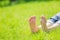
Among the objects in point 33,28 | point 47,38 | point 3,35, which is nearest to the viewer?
point 47,38

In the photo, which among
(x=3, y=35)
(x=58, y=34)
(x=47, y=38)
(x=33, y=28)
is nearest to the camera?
(x=47, y=38)

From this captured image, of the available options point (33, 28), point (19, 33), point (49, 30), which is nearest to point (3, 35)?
point (19, 33)

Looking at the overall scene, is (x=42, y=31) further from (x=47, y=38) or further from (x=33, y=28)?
(x=47, y=38)

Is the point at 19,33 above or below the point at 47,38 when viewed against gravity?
below

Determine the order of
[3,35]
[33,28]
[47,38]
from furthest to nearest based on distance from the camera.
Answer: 1. [3,35]
2. [33,28]
3. [47,38]

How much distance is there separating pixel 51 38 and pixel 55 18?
50 cm

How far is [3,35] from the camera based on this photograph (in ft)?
7.68

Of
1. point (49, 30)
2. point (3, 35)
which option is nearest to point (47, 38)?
point (49, 30)

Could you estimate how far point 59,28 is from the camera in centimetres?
223

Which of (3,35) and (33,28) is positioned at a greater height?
(33,28)

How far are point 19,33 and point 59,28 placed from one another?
0.50 metres

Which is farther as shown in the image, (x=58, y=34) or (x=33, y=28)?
(x=33, y=28)

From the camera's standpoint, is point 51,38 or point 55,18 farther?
point 55,18

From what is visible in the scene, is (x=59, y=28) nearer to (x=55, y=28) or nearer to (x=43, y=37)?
(x=55, y=28)
